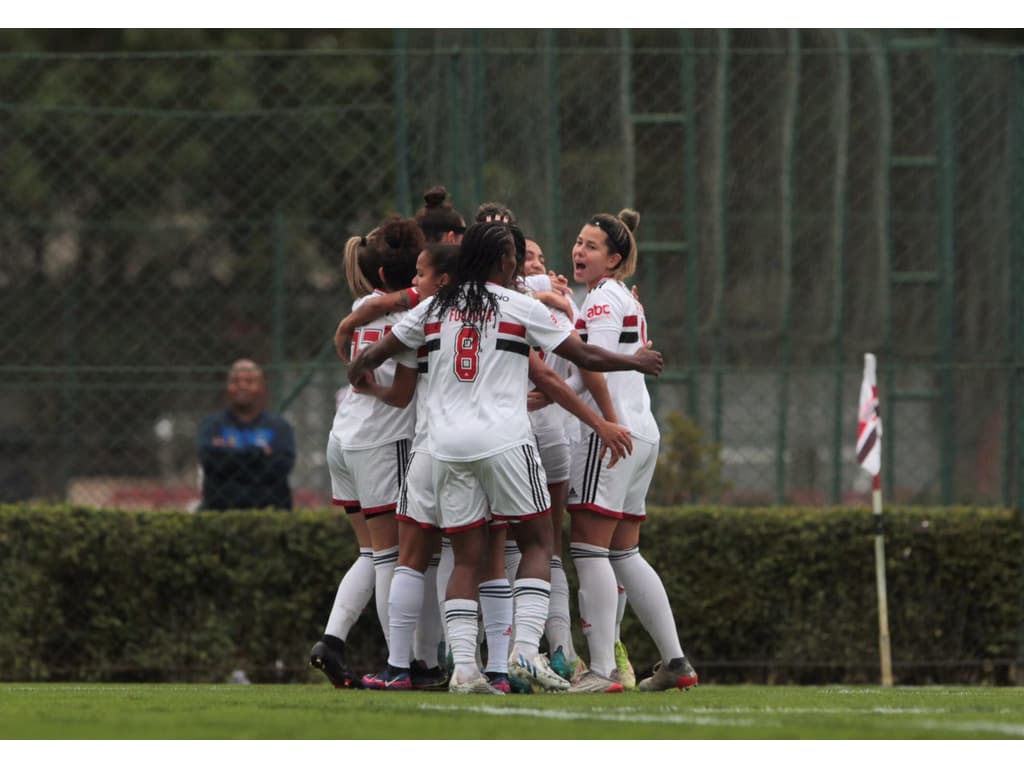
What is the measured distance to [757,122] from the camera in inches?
426

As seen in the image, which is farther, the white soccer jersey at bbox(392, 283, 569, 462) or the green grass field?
the white soccer jersey at bbox(392, 283, 569, 462)

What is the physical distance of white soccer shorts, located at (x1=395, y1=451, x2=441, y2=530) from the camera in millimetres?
6852

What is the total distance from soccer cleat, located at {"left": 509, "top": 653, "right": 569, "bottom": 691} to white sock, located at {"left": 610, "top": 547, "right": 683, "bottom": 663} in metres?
0.52

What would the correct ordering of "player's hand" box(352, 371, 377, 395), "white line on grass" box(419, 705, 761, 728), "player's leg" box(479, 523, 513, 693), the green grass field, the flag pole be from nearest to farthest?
the green grass field < "white line on grass" box(419, 705, 761, 728) < "player's leg" box(479, 523, 513, 693) < "player's hand" box(352, 371, 377, 395) < the flag pole

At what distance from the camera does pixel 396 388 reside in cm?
711

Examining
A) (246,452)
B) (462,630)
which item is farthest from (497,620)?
(246,452)

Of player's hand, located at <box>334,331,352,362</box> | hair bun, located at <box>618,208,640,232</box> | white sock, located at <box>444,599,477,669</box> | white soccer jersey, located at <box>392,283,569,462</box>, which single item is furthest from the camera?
hair bun, located at <box>618,208,640,232</box>

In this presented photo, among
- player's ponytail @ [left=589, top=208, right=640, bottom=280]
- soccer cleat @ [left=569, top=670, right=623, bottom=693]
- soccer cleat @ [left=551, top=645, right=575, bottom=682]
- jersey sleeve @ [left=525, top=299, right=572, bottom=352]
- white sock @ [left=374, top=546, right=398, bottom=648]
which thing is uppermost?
player's ponytail @ [left=589, top=208, right=640, bottom=280]

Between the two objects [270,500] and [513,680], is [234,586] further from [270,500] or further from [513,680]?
[513,680]

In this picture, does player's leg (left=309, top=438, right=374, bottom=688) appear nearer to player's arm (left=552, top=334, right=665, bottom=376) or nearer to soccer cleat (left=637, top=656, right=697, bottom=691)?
soccer cleat (left=637, top=656, right=697, bottom=691)

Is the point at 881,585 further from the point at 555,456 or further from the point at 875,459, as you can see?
the point at 555,456

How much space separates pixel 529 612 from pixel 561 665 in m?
0.70

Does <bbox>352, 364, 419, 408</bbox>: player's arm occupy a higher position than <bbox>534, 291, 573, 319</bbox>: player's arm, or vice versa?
<bbox>534, 291, 573, 319</bbox>: player's arm

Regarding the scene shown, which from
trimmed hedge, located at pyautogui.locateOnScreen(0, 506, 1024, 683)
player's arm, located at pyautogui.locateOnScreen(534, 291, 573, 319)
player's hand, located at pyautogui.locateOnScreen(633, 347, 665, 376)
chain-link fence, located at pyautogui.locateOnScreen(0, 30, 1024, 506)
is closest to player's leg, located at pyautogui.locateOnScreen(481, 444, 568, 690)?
player's hand, located at pyautogui.locateOnScreen(633, 347, 665, 376)
